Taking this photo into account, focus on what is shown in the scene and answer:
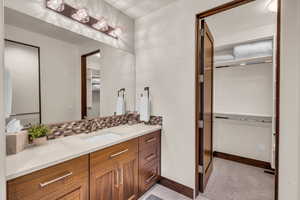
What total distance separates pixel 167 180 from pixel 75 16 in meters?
2.38

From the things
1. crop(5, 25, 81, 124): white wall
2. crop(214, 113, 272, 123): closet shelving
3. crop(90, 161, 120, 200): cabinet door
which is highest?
crop(5, 25, 81, 124): white wall

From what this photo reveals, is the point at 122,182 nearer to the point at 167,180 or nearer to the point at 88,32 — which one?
the point at 167,180

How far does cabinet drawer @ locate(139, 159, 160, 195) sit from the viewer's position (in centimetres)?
174

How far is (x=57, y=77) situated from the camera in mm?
1541

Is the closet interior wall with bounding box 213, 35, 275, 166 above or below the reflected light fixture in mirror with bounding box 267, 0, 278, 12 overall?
below

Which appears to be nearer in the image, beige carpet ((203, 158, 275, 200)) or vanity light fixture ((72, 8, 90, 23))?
vanity light fixture ((72, 8, 90, 23))

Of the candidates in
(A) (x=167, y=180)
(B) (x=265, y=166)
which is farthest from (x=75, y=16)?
(B) (x=265, y=166)

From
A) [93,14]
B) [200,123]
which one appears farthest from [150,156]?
[93,14]

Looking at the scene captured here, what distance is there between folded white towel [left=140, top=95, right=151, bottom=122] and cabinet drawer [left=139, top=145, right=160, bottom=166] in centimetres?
43

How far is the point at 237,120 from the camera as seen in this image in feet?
9.08

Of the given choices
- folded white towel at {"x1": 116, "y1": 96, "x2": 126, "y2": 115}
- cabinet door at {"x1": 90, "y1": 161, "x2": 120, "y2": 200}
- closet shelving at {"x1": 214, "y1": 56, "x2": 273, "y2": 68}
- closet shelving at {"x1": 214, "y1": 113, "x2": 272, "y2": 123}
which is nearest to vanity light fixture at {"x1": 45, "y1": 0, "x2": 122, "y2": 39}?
folded white towel at {"x1": 116, "y1": 96, "x2": 126, "y2": 115}

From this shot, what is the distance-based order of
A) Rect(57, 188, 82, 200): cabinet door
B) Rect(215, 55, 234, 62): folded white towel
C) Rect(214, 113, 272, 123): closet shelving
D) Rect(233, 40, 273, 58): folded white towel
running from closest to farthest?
Rect(57, 188, 82, 200): cabinet door → Rect(233, 40, 273, 58): folded white towel → Rect(214, 113, 272, 123): closet shelving → Rect(215, 55, 234, 62): folded white towel

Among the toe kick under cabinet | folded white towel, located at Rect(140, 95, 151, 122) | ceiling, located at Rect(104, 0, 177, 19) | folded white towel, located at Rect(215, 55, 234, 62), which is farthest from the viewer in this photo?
folded white towel, located at Rect(215, 55, 234, 62)

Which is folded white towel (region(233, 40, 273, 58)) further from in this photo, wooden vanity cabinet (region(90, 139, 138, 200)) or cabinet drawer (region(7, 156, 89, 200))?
cabinet drawer (region(7, 156, 89, 200))
